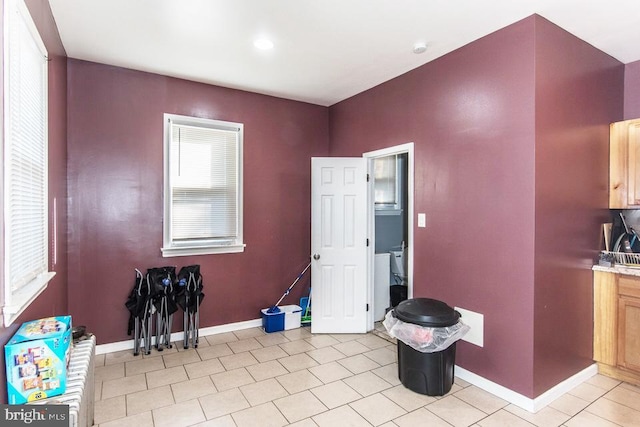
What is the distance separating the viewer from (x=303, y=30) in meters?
2.75

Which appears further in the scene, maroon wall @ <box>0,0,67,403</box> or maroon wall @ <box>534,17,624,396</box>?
maroon wall @ <box>534,17,624,396</box>

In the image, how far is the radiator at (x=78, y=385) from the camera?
152 cm

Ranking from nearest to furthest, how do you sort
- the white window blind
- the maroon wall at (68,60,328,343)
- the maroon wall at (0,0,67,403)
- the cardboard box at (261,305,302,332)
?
the maroon wall at (0,0,67,403)
the maroon wall at (68,60,328,343)
the cardboard box at (261,305,302,332)
the white window blind

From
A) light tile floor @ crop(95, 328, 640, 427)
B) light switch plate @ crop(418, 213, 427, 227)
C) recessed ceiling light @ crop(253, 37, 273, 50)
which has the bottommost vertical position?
light tile floor @ crop(95, 328, 640, 427)

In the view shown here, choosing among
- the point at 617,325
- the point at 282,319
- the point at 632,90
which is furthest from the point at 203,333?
the point at 632,90

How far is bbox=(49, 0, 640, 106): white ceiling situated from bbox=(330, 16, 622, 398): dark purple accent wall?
17 centimetres

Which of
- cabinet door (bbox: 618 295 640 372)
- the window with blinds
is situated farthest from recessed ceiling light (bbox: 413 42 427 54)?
cabinet door (bbox: 618 295 640 372)

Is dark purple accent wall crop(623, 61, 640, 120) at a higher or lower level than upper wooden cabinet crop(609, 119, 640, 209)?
higher

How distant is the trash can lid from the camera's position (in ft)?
8.60

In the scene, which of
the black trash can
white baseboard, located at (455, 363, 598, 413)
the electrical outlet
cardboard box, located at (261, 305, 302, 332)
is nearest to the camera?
white baseboard, located at (455, 363, 598, 413)

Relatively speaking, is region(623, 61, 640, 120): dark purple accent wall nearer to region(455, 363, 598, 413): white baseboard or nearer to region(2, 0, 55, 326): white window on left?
region(455, 363, 598, 413): white baseboard

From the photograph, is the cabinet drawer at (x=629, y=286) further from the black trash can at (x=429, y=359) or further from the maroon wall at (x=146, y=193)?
the maroon wall at (x=146, y=193)

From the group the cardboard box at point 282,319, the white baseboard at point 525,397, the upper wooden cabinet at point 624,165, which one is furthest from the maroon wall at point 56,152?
the upper wooden cabinet at point 624,165

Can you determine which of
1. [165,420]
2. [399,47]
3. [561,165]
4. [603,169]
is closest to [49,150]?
[165,420]
